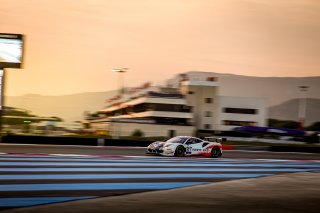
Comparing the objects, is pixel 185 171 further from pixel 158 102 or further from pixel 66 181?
pixel 158 102

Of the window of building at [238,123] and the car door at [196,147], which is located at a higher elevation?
the car door at [196,147]

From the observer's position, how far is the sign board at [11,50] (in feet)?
109

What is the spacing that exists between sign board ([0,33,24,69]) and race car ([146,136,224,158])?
16.2 metres

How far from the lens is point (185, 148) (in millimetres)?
20938

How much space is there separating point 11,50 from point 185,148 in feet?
→ 59.1

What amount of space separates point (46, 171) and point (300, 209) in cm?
656

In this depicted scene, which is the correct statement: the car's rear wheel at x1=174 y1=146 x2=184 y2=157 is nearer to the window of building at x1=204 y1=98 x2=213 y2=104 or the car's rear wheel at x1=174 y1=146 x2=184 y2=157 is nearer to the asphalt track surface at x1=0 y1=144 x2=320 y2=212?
the asphalt track surface at x1=0 y1=144 x2=320 y2=212

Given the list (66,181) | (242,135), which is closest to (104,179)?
(66,181)

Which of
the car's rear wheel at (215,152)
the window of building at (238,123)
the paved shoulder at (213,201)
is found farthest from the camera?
the window of building at (238,123)

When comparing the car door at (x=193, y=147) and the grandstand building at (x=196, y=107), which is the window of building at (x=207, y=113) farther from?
the car door at (x=193, y=147)

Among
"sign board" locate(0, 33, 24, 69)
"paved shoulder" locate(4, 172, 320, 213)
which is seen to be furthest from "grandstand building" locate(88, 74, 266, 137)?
"paved shoulder" locate(4, 172, 320, 213)

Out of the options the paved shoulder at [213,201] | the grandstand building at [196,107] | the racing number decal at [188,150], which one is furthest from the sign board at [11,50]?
the grandstand building at [196,107]

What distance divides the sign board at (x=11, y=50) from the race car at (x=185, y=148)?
16.2 m

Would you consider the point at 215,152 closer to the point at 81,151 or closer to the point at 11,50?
the point at 81,151
